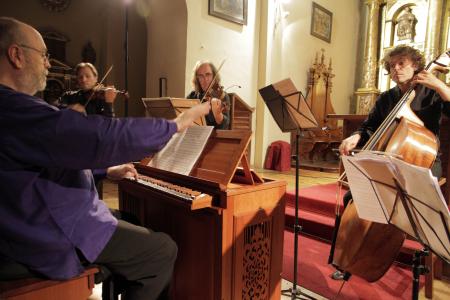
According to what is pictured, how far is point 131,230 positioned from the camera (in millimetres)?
1442

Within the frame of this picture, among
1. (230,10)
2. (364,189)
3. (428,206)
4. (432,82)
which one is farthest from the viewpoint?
(230,10)

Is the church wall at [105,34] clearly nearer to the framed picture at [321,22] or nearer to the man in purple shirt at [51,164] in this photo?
the framed picture at [321,22]

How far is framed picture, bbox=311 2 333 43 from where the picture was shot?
8.03m

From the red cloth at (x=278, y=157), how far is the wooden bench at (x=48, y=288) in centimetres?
Answer: 549

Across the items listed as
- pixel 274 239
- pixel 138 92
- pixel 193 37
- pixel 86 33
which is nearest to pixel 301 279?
pixel 274 239

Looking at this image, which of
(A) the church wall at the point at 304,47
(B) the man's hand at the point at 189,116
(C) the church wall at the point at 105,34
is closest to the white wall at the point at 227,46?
(A) the church wall at the point at 304,47

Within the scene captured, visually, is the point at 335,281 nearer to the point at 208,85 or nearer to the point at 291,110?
the point at 291,110

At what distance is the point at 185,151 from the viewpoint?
1885 mm

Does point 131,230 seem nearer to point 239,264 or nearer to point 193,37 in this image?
point 239,264

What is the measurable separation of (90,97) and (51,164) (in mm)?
2381

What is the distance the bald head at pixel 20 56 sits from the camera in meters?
1.20

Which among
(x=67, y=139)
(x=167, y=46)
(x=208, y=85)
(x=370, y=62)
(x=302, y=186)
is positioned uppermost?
(x=370, y=62)

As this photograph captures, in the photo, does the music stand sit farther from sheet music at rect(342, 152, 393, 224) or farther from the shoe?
the shoe

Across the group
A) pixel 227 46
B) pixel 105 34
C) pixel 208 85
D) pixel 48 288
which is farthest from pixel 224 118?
pixel 105 34
